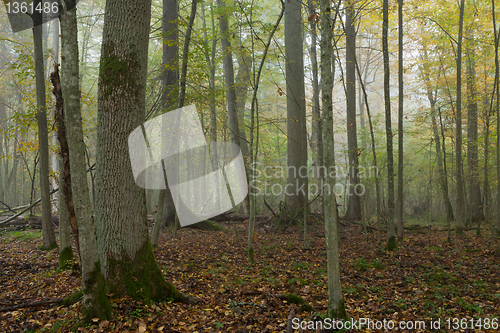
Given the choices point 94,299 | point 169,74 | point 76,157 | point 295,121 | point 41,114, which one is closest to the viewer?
point 76,157

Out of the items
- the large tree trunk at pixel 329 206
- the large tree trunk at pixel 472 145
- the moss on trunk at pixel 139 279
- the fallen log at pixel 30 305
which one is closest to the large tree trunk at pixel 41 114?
the fallen log at pixel 30 305

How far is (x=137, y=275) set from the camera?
384 cm

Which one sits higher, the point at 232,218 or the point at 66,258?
the point at 66,258

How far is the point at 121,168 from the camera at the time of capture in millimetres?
3779

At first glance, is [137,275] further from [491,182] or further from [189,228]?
[491,182]

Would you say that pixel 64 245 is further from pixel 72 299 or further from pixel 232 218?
pixel 232 218

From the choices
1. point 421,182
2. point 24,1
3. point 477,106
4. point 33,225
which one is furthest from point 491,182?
point 33,225

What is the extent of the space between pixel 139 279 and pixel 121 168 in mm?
1478

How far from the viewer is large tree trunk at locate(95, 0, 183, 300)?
148 inches

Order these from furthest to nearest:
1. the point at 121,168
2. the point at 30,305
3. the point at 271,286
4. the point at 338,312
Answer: the point at 271,286
the point at 121,168
the point at 30,305
the point at 338,312

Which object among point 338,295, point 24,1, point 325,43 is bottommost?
point 338,295

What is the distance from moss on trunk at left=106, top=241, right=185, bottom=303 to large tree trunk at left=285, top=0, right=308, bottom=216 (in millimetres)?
6859

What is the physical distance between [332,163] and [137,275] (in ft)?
9.47

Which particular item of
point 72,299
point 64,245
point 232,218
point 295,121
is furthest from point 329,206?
point 232,218
